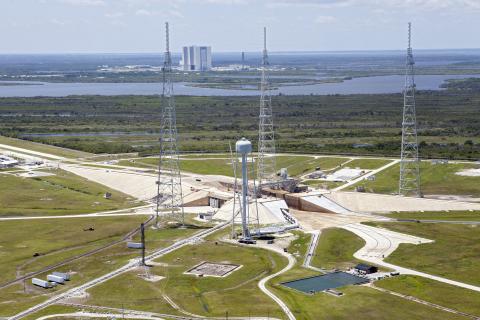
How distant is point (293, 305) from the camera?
3339 inches

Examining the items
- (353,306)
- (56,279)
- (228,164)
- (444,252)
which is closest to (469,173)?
(228,164)

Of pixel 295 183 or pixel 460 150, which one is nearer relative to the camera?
pixel 295 183

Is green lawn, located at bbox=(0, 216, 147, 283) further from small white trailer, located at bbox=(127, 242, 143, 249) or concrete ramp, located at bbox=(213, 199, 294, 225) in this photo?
concrete ramp, located at bbox=(213, 199, 294, 225)

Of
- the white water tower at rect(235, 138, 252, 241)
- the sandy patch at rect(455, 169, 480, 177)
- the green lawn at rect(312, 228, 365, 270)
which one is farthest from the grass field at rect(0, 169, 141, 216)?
the sandy patch at rect(455, 169, 480, 177)

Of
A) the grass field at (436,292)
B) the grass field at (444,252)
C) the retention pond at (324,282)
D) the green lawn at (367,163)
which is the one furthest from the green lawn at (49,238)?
the green lawn at (367,163)

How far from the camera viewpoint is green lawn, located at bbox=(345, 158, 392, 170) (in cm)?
17612

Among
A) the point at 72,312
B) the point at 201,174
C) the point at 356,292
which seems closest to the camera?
the point at 72,312

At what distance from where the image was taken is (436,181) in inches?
6299

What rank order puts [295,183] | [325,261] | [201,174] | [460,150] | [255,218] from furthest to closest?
[460,150]
[201,174]
[295,183]
[255,218]
[325,261]

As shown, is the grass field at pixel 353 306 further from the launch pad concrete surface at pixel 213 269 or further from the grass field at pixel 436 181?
the grass field at pixel 436 181

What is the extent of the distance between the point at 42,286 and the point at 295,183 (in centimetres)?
6786

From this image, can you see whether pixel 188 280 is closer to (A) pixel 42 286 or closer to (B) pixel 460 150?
(A) pixel 42 286

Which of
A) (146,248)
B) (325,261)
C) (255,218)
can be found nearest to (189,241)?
(146,248)

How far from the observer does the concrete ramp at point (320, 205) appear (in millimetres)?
136625
